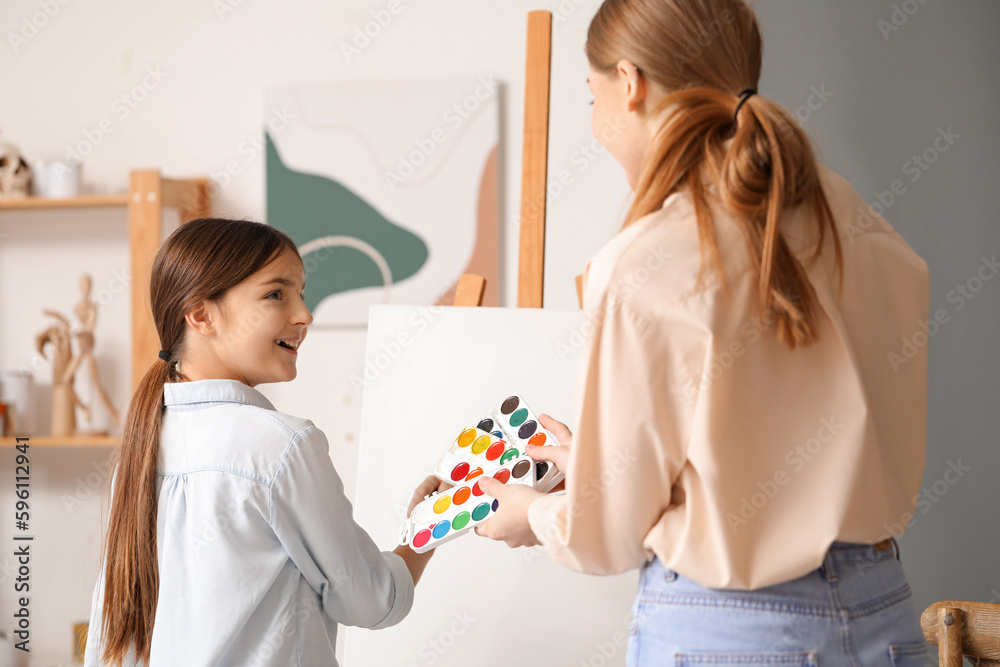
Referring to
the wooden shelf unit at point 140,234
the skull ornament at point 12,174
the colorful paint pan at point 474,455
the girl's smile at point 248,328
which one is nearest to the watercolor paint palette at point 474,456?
the colorful paint pan at point 474,455

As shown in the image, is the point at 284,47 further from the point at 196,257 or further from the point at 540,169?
the point at 196,257

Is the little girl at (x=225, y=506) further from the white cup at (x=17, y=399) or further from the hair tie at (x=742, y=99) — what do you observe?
the white cup at (x=17, y=399)

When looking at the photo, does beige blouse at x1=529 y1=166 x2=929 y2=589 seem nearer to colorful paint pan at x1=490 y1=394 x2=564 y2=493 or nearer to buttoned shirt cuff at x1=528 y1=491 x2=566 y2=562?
buttoned shirt cuff at x1=528 y1=491 x2=566 y2=562

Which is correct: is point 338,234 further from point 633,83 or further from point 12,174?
point 633,83

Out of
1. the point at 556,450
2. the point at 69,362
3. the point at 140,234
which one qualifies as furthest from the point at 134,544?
the point at 69,362

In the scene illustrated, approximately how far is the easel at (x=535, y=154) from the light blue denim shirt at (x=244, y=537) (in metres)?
0.65

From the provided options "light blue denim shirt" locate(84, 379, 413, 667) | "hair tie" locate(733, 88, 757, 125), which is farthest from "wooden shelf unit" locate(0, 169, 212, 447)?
"hair tie" locate(733, 88, 757, 125)

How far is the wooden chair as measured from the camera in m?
1.07

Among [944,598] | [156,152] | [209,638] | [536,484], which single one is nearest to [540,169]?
[536,484]

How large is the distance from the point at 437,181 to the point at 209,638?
1.52 metres

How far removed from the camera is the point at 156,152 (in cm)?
241

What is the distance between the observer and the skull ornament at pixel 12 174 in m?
2.28

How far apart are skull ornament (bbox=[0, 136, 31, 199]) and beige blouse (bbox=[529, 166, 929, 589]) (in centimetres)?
213

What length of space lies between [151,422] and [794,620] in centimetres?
77
